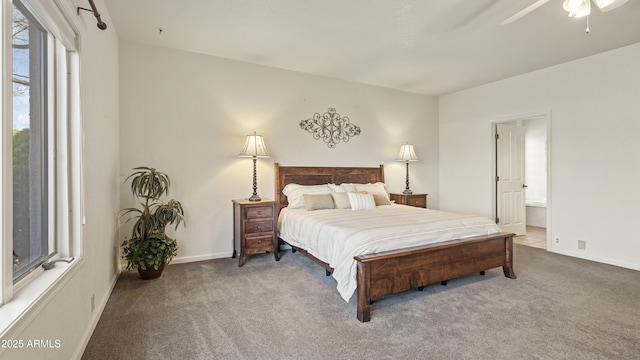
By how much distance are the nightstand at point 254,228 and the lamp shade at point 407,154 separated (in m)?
2.66

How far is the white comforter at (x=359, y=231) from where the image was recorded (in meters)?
2.53

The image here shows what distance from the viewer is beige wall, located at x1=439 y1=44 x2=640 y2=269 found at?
3646mm

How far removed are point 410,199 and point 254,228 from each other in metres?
2.72

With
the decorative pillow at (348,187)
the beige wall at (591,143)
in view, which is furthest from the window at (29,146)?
the beige wall at (591,143)

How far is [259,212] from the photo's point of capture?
380cm

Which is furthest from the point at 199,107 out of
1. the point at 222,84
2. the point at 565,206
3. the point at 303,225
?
the point at 565,206

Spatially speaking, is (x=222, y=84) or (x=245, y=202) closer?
(x=245, y=202)

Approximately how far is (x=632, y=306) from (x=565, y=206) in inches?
77.5

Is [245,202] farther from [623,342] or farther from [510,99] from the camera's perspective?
[510,99]

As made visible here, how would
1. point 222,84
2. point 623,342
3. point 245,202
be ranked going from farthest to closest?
1. point 222,84
2. point 245,202
3. point 623,342

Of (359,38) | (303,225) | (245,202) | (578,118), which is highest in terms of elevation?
(359,38)

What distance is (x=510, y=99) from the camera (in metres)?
4.88

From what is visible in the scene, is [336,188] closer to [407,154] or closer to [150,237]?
[407,154]

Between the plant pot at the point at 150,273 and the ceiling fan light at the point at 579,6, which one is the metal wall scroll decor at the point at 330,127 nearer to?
the plant pot at the point at 150,273
